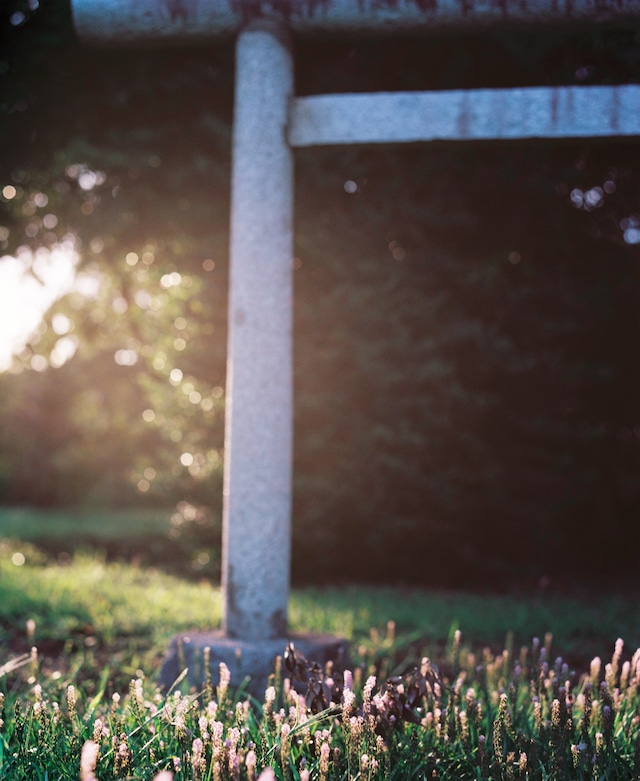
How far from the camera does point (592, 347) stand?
24.3 ft

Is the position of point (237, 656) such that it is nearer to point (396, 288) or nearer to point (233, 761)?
point (233, 761)

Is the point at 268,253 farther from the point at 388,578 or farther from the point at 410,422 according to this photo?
the point at 388,578

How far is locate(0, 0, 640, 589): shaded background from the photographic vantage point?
17.0 feet

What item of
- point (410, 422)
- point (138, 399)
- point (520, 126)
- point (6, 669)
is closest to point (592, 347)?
point (410, 422)

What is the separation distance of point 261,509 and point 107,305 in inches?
270

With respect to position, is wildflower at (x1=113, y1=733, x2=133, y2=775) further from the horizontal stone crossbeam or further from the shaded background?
the shaded background

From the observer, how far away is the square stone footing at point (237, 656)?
3428 millimetres

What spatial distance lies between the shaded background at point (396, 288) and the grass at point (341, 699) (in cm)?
104

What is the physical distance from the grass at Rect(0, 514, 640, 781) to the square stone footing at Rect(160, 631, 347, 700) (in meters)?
0.11

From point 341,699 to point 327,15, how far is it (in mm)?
3071

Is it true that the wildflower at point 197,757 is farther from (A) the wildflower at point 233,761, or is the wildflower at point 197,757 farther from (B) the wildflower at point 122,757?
(B) the wildflower at point 122,757

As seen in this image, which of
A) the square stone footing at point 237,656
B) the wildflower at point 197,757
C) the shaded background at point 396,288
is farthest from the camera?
the shaded background at point 396,288

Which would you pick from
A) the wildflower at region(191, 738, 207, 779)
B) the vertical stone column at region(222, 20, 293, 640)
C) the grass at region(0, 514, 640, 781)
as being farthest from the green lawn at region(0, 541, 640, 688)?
the wildflower at region(191, 738, 207, 779)

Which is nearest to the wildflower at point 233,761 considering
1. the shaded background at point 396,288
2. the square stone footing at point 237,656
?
the square stone footing at point 237,656
